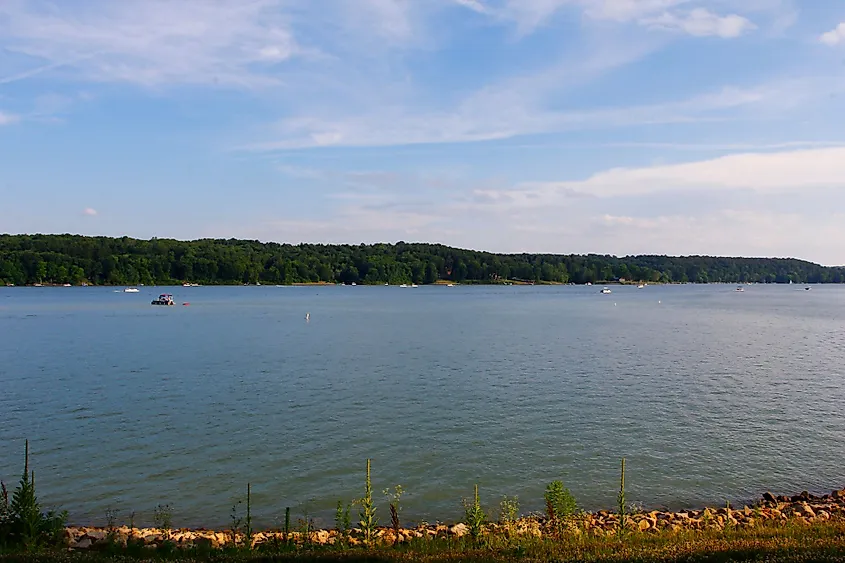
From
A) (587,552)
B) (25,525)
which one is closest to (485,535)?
(587,552)

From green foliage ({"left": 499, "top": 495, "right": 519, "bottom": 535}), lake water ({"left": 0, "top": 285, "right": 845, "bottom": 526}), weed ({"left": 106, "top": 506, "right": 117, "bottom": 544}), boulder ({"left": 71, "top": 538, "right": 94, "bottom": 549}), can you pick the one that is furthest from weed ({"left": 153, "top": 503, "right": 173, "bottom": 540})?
green foliage ({"left": 499, "top": 495, "right": 519, "bottom": 535})

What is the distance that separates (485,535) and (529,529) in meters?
1.63

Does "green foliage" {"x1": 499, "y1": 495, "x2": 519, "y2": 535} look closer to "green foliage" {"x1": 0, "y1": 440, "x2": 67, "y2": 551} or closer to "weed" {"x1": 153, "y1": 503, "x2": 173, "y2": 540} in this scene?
"weed" {"x1": 153, "y1": 503, "x2": 173, "y2": 540}

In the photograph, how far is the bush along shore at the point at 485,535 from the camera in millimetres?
9953

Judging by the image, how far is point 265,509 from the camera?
54.3ft

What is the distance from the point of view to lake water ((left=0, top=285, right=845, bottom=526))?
18.1 m

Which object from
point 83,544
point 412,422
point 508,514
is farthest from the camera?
point 412,422

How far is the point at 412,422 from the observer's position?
25.4 meters

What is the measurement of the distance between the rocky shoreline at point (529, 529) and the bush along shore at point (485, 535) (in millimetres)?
26

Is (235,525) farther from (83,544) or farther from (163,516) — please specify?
(163,516)

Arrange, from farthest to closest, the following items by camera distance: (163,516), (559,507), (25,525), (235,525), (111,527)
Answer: (163,516) < (111,527) < (235,525) < (559,507) < (25,525)

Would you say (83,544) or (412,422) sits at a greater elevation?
(83,544)

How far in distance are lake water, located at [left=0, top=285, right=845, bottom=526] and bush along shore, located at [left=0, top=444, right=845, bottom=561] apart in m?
1.72

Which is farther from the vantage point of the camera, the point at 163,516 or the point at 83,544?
the point at 163,516
